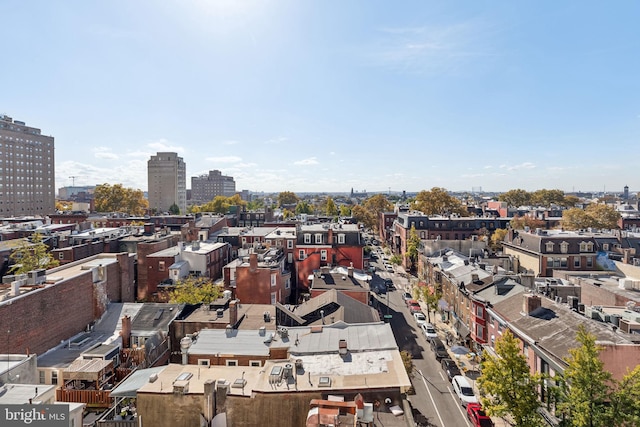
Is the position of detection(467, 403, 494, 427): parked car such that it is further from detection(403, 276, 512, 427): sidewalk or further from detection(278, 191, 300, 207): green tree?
detection(278, 191, 300, 207): green tree

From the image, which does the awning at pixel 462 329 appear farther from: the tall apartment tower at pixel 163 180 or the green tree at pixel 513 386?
the tall apartment tower at pixel 163 180

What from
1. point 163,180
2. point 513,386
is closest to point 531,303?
point 513,386

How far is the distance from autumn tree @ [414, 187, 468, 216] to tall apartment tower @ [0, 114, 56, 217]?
5346 inches

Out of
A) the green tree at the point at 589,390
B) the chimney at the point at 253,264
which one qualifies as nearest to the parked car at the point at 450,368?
the green tree at the point at 589,390

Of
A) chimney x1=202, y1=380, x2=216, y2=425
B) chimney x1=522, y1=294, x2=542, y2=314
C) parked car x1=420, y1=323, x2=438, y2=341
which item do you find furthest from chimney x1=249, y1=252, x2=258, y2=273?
chimney x1=522, y1=294, x2=542, y2=314

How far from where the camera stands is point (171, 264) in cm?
4650

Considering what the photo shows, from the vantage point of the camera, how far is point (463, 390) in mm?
30641

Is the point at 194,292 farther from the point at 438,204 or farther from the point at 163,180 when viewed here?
the point at 163,180

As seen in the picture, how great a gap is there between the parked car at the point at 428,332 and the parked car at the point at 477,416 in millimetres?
13695

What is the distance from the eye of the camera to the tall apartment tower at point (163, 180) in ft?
579

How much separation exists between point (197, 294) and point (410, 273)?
50444 mm

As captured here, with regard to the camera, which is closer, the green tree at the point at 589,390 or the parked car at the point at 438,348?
the green tree at the point at 589,390

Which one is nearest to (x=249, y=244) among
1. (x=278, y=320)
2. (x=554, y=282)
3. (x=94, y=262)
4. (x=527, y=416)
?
(x=94, y=262)

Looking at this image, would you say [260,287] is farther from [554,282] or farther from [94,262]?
[554,282]
